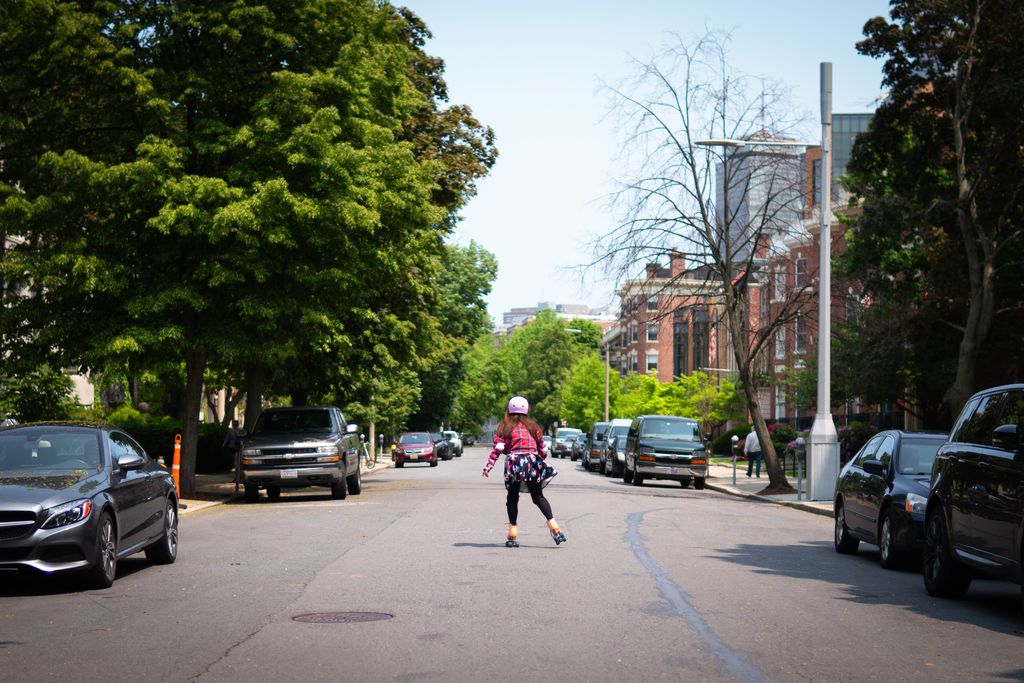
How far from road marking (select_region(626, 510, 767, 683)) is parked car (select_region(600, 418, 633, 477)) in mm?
28047

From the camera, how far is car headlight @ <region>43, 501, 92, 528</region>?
1162 cm

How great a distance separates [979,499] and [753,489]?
88.1ft

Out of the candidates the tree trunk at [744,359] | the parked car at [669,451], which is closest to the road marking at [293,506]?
the parked car at [669,451]

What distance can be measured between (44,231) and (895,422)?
36.1 metres

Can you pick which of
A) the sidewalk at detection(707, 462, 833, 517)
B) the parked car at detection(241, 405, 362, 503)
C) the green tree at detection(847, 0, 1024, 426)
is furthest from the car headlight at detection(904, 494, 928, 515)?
the green tree at detection(847, 0, 1024, 426)

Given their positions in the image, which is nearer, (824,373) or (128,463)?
(128,463)

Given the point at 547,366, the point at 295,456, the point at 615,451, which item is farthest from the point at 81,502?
the point at 547,366

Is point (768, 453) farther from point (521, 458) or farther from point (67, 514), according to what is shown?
point (67, 514)

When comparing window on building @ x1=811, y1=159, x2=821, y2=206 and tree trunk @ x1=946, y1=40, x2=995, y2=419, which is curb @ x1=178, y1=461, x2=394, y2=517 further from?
window on building @ x1=811, y1=159, x2=821, y2=206

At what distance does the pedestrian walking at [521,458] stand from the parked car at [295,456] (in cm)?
1080

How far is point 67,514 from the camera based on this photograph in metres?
11.7

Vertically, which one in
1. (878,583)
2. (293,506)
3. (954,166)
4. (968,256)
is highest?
(954,166)

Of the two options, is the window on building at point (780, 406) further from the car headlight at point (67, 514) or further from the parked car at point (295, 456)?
the car headlight at point (67, 514)

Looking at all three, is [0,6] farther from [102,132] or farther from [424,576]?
[424,576]
